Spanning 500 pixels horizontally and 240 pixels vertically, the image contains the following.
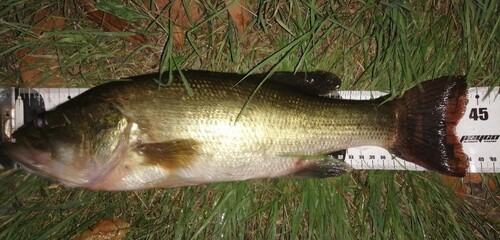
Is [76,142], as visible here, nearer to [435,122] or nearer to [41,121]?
[41,121]

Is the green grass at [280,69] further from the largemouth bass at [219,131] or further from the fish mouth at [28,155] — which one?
the fish mouth at [28,155]

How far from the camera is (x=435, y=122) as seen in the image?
2.35 m

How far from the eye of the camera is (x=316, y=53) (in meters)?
2.78

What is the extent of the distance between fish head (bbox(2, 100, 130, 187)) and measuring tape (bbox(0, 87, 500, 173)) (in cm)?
59

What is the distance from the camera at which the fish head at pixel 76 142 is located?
2.17m

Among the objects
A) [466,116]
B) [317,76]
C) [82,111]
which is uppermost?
[317,76]

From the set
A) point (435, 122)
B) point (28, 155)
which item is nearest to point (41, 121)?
point (28, 155)

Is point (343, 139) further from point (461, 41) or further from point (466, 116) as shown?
point (461, 41)

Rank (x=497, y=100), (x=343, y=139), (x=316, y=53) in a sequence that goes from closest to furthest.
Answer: (x=343, y=139)
(x=497, y=100)
(x=316, y=53)

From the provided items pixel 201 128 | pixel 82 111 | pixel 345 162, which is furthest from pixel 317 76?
pixel 82 111

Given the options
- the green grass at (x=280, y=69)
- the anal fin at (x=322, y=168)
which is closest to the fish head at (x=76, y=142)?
the green grass at (x=280, y=69)

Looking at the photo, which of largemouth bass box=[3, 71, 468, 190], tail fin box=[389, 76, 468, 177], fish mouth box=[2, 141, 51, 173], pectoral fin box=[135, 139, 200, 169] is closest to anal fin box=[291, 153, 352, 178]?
largemouth bass box=[3, 71, 468, 190]

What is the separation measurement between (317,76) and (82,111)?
139 cm

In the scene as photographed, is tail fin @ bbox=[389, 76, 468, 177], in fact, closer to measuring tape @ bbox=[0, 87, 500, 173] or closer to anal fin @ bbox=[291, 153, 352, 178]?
measuring tape @ bbox=[0, 87, 500, 173]
